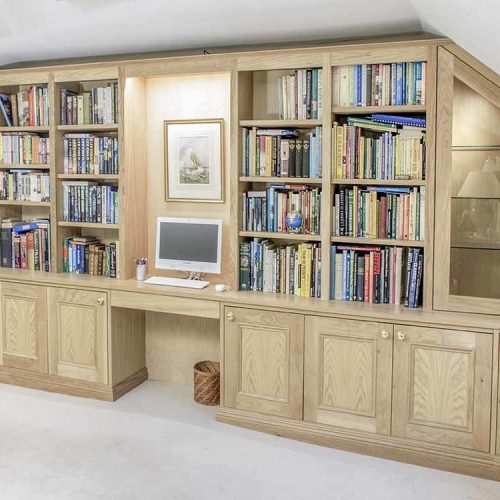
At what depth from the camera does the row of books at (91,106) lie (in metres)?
4.04

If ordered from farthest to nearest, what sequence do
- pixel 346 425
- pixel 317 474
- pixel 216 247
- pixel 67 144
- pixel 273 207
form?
1. pixel 67 144
2. pixel 216 247
3. pixel 273 207
4. pixel 346 425
5. pixel 317 474

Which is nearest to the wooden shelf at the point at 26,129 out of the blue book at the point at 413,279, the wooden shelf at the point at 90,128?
the wooden shelf at the point at 90,128

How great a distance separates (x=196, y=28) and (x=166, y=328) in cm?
201

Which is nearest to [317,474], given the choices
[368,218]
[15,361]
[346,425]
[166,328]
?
[346,425]

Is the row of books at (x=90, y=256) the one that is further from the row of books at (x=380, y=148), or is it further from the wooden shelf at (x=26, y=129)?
the row of books at (x=380, y=148)

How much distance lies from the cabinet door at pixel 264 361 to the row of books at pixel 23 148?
1774mm

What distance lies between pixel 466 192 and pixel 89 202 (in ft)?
7.88

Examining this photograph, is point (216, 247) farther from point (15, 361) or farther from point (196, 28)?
point (15, 361)

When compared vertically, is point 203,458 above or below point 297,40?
below

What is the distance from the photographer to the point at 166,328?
4.37 m

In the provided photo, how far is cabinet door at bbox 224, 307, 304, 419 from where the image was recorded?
348 cm

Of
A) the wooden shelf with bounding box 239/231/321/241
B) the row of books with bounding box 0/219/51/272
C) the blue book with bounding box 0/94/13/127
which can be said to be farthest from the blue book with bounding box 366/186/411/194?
the blue book with bounding box 0/94/13/127

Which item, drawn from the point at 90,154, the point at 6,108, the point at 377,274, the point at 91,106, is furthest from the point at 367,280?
the point at 6,108

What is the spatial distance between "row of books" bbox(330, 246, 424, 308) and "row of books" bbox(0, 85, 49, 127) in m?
2.23
